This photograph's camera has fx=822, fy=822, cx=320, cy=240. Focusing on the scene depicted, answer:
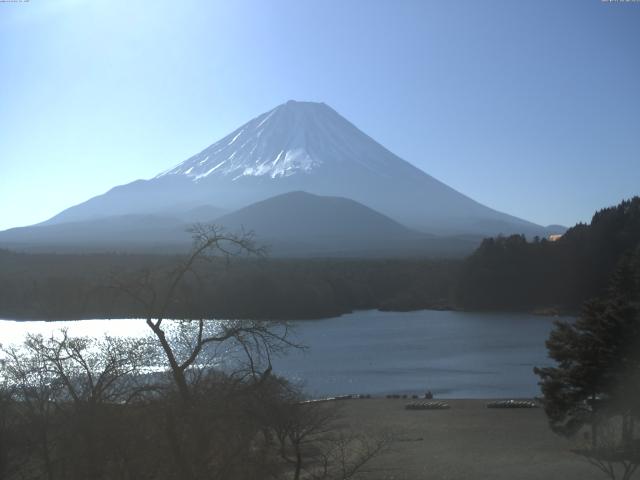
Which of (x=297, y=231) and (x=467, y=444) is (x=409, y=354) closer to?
(x=467, y=444)

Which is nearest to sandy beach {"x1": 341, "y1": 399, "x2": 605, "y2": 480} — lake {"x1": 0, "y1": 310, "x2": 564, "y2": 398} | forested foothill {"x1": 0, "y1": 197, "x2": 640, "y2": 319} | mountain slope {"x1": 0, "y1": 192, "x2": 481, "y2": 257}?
lake {"x1": 0, "y1": 310, "x2": 564, "y2": 398}

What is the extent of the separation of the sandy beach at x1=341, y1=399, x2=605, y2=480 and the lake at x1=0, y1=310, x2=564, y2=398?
1.60 m

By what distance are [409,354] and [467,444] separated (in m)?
10.4

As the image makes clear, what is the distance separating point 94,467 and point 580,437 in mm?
7661

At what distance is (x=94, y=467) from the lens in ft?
13.0

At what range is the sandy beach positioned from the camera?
8742 millimetres

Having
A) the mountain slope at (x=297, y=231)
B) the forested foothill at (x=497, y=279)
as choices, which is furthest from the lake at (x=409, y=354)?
the mountain slope at (x=297, y=231)

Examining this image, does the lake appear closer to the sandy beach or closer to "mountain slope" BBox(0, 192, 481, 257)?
the sandy beach

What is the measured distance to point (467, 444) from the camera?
10.5m

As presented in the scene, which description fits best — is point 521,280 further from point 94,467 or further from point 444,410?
point 94,467

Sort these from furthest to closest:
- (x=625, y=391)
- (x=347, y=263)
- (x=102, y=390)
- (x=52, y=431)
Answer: (x=347, y=263) < (x=625, y=391) < (x=52, y=431) < (x=102, y=390)

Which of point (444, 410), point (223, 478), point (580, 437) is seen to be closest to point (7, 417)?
point (223, 478)

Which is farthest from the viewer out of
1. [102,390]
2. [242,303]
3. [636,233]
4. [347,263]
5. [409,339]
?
[347,263]

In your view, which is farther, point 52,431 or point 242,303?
point 242,303
